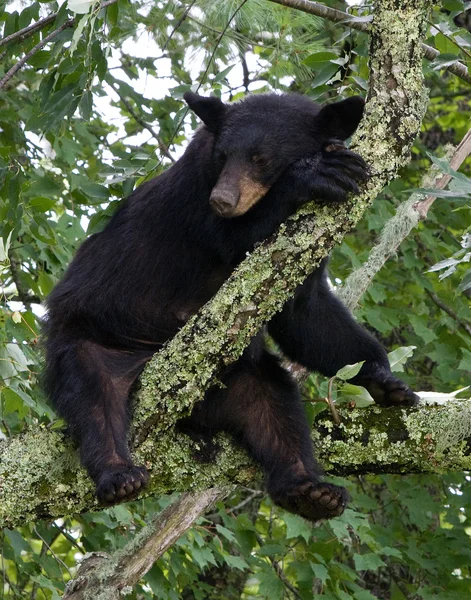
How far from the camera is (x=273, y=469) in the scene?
377cm

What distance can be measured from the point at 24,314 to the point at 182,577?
2.71 meters

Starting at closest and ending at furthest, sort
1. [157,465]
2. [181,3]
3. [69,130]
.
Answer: [157,465], [181,3], [69,130]

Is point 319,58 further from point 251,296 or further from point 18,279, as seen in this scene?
point 18,279

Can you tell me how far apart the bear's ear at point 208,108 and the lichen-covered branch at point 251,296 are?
115cm

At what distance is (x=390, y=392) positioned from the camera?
420 centimetres

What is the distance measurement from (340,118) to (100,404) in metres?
1.79

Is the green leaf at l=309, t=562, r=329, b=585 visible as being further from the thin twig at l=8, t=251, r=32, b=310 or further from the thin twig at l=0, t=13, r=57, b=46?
the thin twig at l=0, t=13, r=57, b=46

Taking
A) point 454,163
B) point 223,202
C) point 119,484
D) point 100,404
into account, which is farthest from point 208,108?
point 119,484

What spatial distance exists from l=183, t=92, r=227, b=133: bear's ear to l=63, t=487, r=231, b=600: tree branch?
1854 mm

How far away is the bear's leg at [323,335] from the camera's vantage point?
4.57m

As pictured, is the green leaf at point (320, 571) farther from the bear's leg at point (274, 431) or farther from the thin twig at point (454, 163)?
the thin twig at point (454, 163)

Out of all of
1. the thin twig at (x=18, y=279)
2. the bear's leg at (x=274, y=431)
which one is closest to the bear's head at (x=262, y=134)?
the bear's leg at (x=274, y=431)

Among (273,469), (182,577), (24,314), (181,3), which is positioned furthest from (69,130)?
(273,469)

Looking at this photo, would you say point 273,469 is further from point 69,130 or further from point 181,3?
point 69,130
